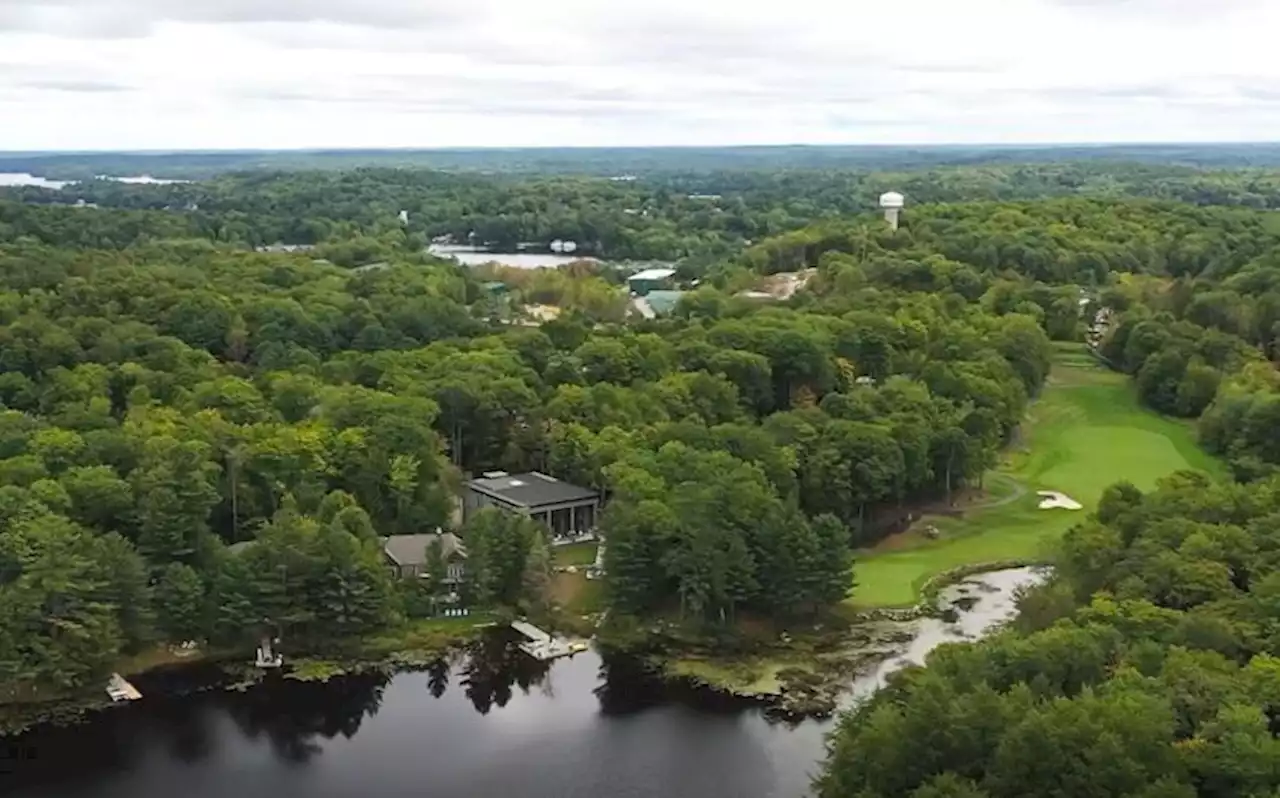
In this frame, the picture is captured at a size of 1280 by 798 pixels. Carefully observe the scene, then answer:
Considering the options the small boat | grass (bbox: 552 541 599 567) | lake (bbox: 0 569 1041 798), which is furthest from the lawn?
the small boat

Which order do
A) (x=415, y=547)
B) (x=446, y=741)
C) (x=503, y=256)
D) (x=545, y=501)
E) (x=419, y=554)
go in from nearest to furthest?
(x=446, y=741) < (x=419, y=554) < (x=415, y=547) < (x=545, y=501) < (x=503, y=256)

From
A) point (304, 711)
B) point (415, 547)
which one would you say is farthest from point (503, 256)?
point (304, 711)

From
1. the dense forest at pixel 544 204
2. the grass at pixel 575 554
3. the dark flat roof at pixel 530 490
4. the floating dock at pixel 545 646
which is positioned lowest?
the floating dock at pixel 545 646

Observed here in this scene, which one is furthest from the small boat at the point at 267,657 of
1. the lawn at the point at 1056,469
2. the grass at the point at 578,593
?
the lawn at the point at 1056,469

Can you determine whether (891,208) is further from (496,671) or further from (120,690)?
(120,690)

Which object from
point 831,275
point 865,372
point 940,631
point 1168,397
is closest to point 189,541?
point 940,631

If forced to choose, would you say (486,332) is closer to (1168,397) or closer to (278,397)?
(278,397)

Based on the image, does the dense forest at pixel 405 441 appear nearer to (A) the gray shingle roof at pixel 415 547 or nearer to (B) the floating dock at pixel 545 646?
(A) the gray shingle roof at pixel 415 547

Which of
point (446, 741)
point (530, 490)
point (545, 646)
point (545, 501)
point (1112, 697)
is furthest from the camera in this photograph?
point (530, 490)
